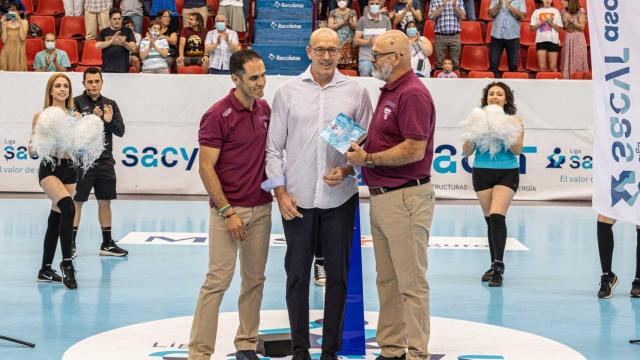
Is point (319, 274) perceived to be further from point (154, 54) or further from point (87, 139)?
point (154, 54)

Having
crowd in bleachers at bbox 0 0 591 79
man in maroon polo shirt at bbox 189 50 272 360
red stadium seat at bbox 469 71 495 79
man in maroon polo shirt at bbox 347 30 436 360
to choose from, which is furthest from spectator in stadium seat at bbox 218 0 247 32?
man in maroon polo shirt at bbox 347 30 436 360

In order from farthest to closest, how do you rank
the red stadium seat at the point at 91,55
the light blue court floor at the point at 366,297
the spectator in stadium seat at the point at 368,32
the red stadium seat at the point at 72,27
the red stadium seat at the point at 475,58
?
the red stadium seat at the point at 72,27, the red stadium seat at the point at 475,58, the red stadium seat at the point at 91,55, the spectator in stadium seat at the point at 368,32, the light blue court floor at the point at 366,297

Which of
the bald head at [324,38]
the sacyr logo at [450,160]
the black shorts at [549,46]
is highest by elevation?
the black shorts at [549,46]

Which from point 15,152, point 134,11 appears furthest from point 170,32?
point 15,152

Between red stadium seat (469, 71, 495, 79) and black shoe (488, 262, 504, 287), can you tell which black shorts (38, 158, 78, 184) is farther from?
red stadium seat (469, 71, 495, 79)

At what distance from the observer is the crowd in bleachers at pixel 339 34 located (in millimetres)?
16078

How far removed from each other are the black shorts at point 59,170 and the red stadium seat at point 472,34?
1125 centimetres

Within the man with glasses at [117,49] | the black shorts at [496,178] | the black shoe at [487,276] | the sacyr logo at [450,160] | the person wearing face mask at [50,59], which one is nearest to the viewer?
the black shorts at [496,178]

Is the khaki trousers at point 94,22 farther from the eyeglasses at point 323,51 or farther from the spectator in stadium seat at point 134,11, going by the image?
the eyeglasses at point 323,51

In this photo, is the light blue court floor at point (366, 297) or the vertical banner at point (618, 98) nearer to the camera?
the vertical banner at point (618, 98)

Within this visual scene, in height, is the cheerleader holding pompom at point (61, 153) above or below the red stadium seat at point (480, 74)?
below

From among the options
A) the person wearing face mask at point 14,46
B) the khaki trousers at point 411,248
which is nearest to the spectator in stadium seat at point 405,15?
the person wearing face mask at point 14,46

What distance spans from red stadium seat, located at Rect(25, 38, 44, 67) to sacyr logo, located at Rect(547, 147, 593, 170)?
29.9 feet

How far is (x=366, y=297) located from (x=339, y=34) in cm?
970
